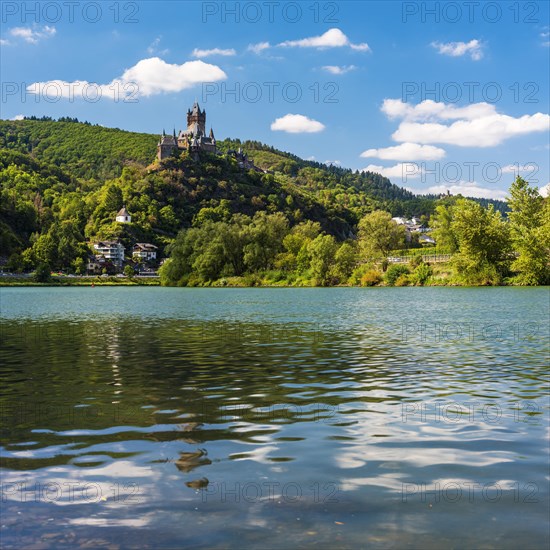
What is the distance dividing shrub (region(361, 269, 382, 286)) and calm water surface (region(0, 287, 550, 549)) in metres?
85.9

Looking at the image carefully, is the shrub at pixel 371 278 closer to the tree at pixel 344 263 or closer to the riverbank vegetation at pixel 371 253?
the riverbank vegetation at pixel 371 253

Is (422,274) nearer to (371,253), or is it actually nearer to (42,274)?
(371,253)

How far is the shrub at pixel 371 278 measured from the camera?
109m

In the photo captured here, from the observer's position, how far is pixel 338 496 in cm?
782

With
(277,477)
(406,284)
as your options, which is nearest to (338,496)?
(277,477)

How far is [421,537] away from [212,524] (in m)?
2.31

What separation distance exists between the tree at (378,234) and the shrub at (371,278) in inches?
467

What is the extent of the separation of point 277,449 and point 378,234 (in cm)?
11708

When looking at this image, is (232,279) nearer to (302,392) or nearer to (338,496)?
(302,392)

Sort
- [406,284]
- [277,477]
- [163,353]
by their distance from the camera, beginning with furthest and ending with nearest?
[406,284]
[163,353]
[277,477]

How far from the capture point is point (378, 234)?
125 m

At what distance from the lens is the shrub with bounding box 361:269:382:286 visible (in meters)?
109

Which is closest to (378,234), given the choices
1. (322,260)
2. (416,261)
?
(416,261)

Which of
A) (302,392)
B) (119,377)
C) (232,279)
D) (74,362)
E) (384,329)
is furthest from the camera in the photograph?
(232,279)
